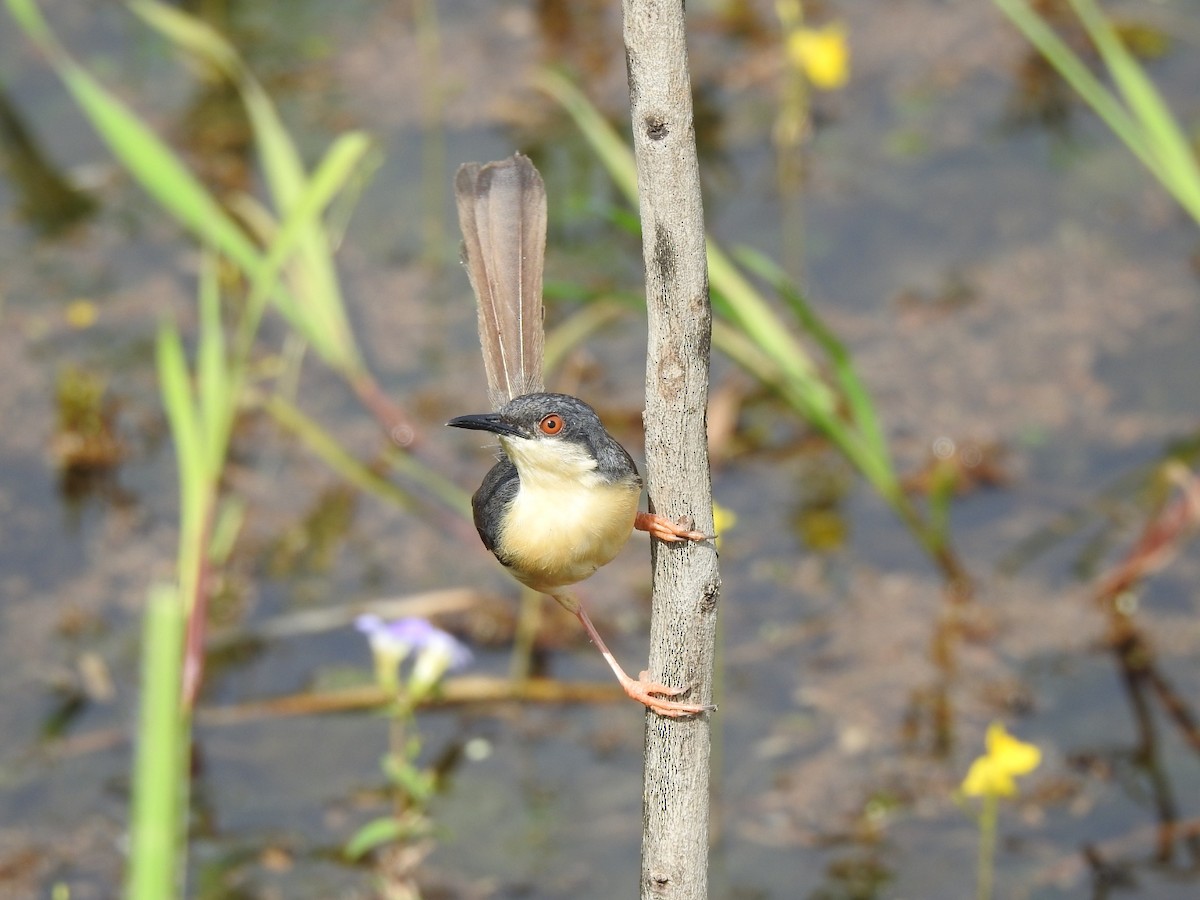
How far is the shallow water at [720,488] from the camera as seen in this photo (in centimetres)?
421

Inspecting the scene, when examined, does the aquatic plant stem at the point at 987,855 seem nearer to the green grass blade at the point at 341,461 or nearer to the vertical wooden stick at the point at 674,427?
the vertical wooden stick at the point at 674,427

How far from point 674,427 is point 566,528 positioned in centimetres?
42

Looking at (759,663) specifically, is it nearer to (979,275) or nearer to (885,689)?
(885,689)

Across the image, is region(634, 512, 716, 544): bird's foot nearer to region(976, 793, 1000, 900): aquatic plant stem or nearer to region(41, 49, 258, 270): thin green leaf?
region(976, 793, 1000, 900): aquatic plant stem

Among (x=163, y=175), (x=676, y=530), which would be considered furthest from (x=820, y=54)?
(x=676, y=530)

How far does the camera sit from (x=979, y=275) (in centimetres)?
598

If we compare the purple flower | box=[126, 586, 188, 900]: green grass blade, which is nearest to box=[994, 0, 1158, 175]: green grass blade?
the purple flower

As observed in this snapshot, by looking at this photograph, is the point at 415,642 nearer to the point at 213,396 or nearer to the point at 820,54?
the point at 213,396

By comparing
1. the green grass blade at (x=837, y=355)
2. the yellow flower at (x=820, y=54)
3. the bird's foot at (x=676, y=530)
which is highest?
the yellow flower at (x=820, y=54)

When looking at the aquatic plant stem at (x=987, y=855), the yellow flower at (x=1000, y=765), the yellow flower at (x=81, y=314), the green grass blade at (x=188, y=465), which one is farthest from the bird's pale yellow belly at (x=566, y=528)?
the yellow flower at (x=81, y=314)

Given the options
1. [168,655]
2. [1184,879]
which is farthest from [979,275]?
[168,655]

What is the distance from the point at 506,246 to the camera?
7.36 feet

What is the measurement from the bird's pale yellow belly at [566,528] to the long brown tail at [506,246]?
176mm

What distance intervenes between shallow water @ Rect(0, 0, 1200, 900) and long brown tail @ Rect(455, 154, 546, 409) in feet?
2.89
